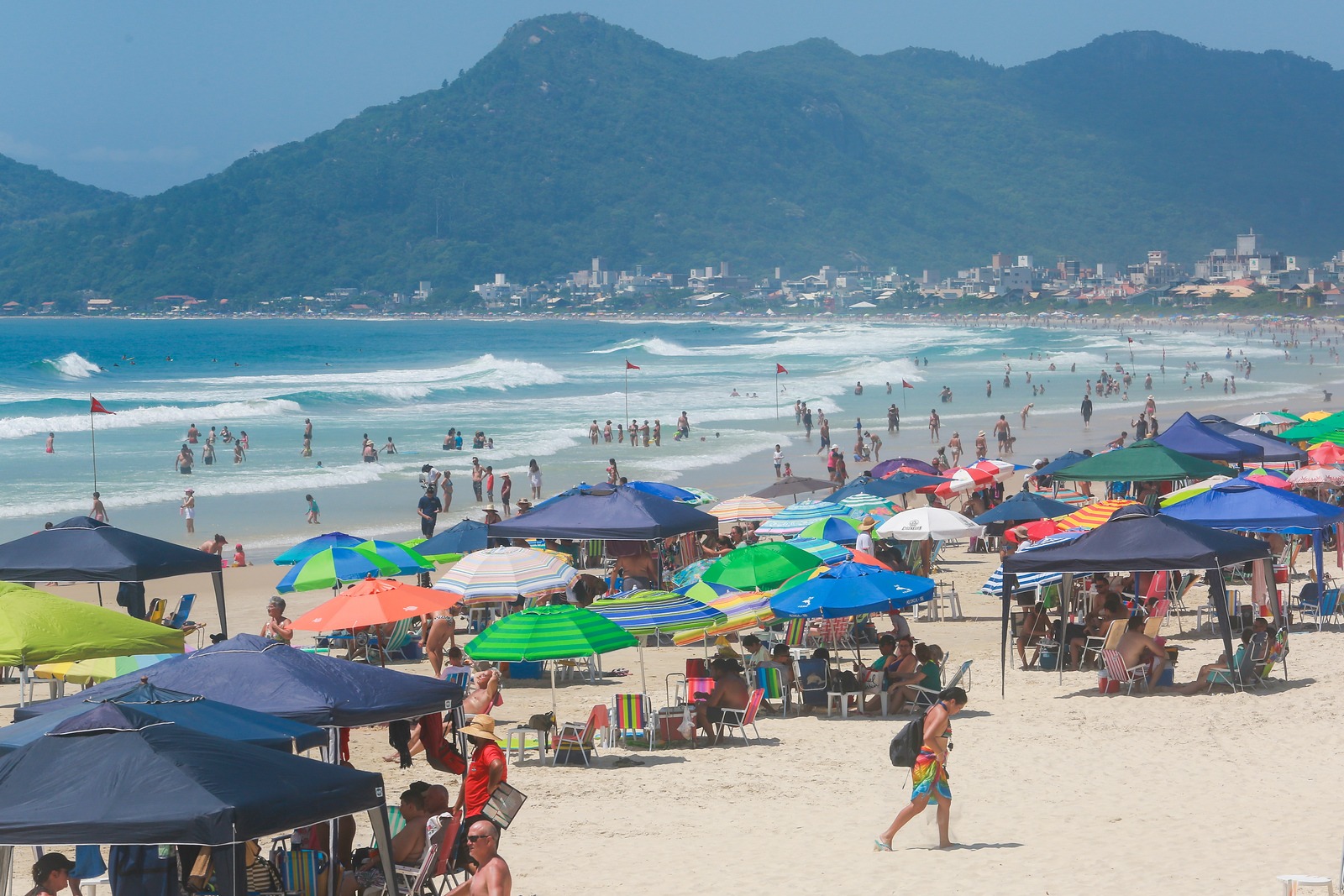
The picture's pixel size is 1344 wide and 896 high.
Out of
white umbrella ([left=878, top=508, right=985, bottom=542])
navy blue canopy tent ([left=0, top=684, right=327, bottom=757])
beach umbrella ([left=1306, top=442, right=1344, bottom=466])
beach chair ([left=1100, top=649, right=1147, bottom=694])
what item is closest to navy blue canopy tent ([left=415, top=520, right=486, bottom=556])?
white umbrella ([left=878, top=508, right=985, bottom=542])

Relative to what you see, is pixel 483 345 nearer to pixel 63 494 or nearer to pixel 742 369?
pixel 742 369

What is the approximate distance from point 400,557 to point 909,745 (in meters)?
8.63

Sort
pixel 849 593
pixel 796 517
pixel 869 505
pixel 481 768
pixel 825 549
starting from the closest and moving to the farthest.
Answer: pixel 481 768, pixel 849 593, pixel 825 549, pixel 796 517, pixel 869 505

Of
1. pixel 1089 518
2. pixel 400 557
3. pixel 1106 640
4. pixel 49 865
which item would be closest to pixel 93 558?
pixel 400 557

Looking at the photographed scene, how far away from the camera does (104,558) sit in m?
12.5

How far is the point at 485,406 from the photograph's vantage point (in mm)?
58406

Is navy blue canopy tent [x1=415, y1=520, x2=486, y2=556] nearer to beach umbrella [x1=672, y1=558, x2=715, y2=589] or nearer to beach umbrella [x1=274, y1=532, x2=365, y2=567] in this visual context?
beach umbrella [x1=274, y1=532, x2=365, y2=567]

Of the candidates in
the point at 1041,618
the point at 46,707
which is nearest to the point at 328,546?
the point at 1041,618

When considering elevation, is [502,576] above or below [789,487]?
above

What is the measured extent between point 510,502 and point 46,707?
22674mm

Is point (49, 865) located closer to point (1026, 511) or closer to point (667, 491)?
point (1026, 511)

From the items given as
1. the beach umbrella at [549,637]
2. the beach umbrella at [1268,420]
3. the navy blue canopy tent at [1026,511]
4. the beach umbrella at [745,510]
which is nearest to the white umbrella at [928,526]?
the navy blue canopy tent at [1026,511]

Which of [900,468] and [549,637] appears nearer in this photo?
[549,637]

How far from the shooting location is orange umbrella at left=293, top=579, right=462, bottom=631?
471 inches
